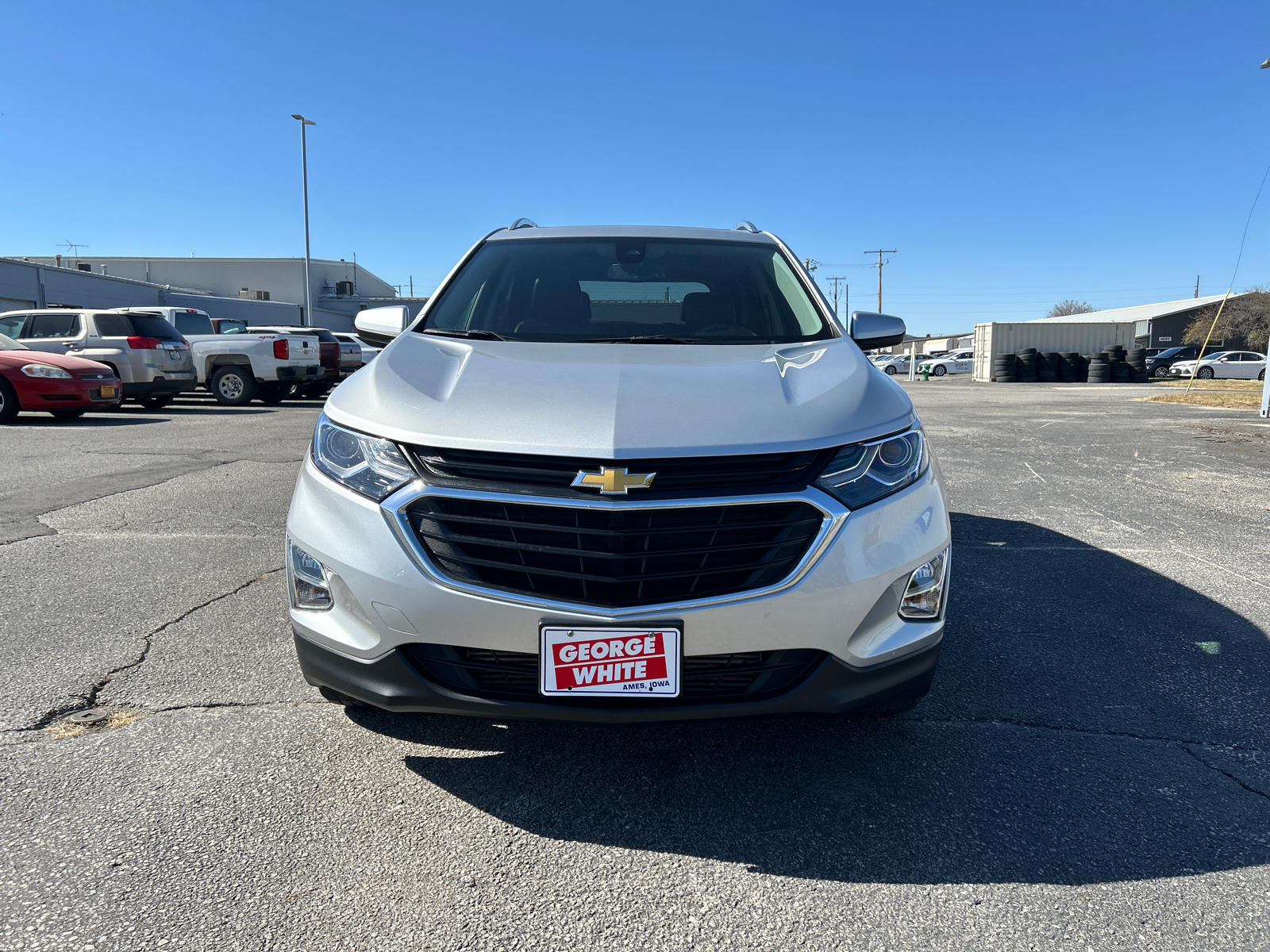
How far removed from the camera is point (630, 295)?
11.6 feet

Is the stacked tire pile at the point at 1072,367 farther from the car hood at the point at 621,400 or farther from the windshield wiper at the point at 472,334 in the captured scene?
the windshield wiper at the point at 472,334

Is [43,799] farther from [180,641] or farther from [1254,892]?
[1254,892]

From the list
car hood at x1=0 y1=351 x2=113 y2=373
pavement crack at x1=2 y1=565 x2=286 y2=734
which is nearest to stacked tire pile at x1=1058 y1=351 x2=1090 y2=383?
car hood at x1=0 y1=351 x2=113 y2=373

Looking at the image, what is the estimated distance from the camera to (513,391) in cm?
238

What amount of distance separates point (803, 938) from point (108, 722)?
7.42 ft

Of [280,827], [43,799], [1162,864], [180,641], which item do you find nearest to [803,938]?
[1162,864]

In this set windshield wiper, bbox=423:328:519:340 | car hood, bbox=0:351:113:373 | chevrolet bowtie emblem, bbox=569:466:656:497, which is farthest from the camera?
car hood, bbox=0:351:113:373

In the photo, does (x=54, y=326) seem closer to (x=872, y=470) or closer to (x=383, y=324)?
(x=383, y=324)

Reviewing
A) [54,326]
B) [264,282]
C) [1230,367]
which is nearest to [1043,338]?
[1230,367]

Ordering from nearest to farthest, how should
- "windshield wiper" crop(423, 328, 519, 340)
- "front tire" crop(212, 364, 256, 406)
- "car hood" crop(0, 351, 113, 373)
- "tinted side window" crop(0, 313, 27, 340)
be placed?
"windshield wiper" crop(423, 328, 519, 340) → "car hood" crop(0, 351, 113, 373) → "tinted side window" crop(0, 313, 27, 340) → "front tire" crop(212, 364, 256, 406)

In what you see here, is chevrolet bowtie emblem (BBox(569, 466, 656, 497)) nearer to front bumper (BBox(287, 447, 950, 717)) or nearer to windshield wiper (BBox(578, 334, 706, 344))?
front bumper (BBox(287, 447, 950, 717))

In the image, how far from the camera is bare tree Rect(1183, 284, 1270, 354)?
2190 inches

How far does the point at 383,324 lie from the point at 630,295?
1077 mm

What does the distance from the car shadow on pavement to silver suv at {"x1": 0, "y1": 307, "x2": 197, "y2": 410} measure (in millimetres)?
13749
